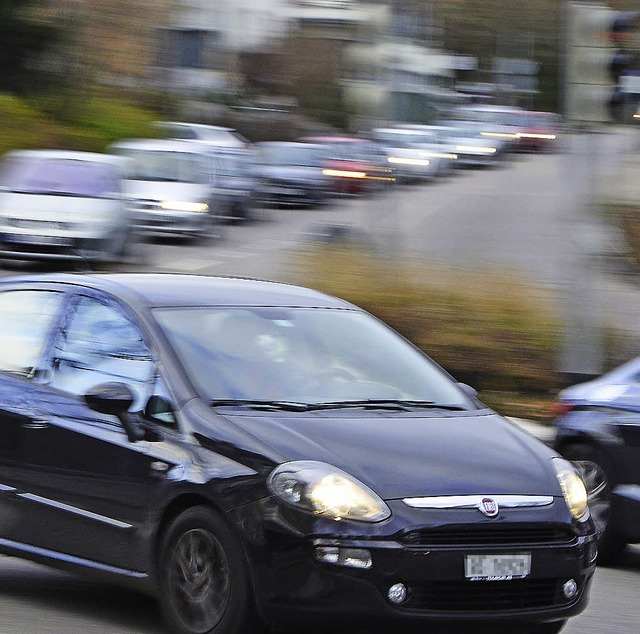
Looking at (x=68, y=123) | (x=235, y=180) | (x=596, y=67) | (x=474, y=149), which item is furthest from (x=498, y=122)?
(x=596, y=67)

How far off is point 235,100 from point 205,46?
24.2 feet

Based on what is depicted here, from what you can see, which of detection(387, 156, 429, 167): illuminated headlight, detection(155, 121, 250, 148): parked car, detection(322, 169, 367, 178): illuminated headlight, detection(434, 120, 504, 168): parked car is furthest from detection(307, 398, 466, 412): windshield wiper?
detection(434, 120, 504, 168): parked car

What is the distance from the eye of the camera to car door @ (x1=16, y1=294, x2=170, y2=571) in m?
6.45

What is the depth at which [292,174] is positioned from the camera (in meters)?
41.7

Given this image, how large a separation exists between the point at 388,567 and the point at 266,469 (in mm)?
566

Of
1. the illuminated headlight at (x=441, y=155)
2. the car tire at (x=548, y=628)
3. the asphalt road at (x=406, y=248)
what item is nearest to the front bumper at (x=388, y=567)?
the car tire at (x=548, y=628)

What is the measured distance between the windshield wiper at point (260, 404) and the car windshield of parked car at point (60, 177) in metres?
18.5

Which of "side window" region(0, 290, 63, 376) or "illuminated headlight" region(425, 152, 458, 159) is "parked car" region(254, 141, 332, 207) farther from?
"side window" region(0, 290, 63, 376)

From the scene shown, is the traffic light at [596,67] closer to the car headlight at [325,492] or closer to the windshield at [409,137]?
the car headlight at [325,492]

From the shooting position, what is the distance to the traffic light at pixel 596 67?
14297mm

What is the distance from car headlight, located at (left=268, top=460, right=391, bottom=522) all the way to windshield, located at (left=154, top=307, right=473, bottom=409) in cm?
68

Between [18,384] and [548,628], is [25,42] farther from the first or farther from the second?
[548,628]

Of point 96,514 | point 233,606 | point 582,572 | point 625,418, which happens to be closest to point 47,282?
point 96,514

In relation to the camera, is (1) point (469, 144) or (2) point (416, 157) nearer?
(2) point (416, 157)
